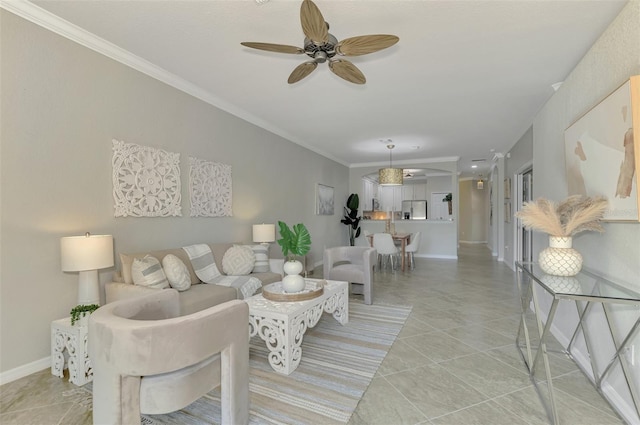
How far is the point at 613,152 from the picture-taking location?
76.6 inches

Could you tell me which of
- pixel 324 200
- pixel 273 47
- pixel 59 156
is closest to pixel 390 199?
pixel 324 200

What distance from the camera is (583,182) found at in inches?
93.9

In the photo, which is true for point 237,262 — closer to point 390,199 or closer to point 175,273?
point 175,273

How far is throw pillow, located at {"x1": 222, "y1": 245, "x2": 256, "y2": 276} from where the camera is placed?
3514 millimetres

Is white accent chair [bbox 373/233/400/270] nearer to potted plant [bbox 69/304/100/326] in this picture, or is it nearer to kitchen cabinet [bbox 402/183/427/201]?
kitchen cabinet [bbox 402/183/427/201]

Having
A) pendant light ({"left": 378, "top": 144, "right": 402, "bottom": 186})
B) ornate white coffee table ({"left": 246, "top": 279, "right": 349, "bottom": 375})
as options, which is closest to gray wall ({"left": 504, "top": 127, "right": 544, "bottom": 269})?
pendant light ({"left": 378, "top": 144, "right": 402, "bottom": 186})

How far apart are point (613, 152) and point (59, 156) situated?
159 inches

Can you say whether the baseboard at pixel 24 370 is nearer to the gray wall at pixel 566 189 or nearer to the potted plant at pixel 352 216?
the gray wall at pixel 566 189

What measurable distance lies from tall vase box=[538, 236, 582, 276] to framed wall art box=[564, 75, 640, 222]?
31 centimetres

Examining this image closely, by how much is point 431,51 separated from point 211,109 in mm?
2703

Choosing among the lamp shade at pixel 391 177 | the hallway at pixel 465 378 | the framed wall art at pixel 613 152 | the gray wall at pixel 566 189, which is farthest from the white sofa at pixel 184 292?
the lamp shade at pixel 391 177

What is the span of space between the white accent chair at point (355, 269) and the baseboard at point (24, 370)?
9.43 ft

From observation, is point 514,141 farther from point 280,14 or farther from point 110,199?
point 110,199

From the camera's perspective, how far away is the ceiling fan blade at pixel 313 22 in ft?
5.53
